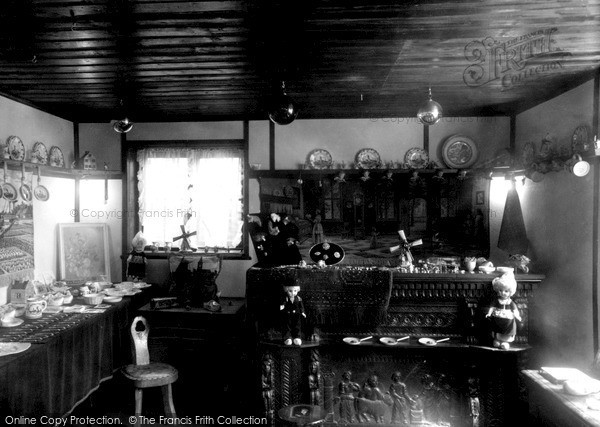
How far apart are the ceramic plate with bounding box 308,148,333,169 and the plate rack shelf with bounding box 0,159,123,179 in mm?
2878

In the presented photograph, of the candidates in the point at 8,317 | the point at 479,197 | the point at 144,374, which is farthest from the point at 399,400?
the point at 8,317

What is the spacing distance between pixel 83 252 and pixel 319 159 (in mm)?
3734

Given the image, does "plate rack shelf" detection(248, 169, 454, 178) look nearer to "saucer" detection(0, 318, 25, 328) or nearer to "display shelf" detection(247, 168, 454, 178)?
"display shelf" detection(247, 168, 454, 178)

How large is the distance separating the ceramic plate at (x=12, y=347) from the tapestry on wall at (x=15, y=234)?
5.38 ft

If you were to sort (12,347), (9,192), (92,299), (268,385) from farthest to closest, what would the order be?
(92,299) → (9,192) → (268,385) → (12,347)

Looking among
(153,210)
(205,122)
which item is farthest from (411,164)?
(153,210)

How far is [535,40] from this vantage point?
353cm

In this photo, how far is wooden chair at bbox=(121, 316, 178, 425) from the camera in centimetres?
436

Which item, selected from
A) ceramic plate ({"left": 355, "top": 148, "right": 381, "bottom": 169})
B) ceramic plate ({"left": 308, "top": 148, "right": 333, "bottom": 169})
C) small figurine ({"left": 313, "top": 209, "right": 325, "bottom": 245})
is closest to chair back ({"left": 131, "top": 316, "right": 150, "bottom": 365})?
small figurine ({"left": 313, "top": 209, "right": 325, "bottom": 245})

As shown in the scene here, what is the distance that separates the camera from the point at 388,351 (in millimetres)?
4691

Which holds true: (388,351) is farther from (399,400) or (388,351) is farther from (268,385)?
(268,385)

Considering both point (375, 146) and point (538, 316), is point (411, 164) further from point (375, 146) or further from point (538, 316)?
point (538, 316)

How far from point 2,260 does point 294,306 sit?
11.2ft

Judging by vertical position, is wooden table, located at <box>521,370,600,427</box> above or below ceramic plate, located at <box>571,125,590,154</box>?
below
